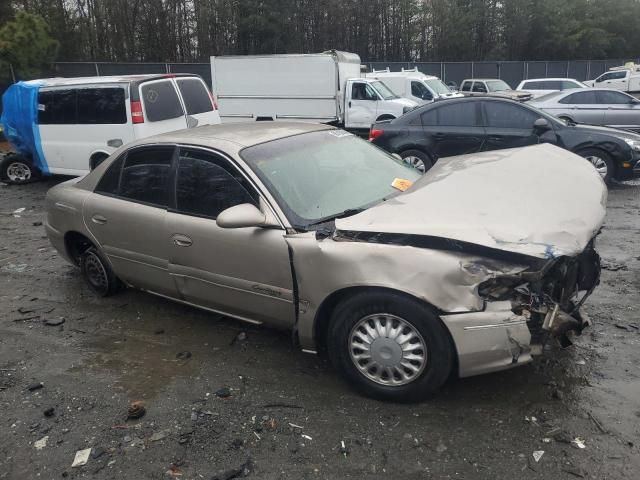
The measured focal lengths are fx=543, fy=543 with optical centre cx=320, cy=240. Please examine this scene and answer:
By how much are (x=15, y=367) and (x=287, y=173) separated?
8.03 ft

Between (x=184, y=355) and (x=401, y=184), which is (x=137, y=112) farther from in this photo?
(x=401, y=184)

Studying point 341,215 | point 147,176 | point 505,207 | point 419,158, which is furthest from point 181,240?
point 419,158

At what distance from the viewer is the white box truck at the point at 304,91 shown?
16641mm

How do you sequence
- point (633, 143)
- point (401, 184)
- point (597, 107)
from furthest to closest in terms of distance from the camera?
point (597, 107) → point (633, 143) → point (401, 184)

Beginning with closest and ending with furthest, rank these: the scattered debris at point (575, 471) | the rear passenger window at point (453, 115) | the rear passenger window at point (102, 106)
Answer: the scattered debris at point (575, 471)
the rear passenger window at point (102, 106)
the rear passenger window at point (453, 115)

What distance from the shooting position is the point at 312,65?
16.8m

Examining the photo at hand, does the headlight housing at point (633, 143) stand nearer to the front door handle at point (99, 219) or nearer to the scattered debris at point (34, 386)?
the front door handle at point (99, 219)

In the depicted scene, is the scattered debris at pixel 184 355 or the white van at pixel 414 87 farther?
the white van at pixel 414 87

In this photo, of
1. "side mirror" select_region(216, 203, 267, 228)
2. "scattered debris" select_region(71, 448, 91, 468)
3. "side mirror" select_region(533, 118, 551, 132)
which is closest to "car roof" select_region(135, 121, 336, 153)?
"side mirror" select_region(216, 203, 267, 228)

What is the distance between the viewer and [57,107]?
9508mm

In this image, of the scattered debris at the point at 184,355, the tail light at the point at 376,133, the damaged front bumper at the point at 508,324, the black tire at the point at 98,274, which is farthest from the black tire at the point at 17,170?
the damaged front bumper at the point at 508,324

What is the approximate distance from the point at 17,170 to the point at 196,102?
433 cm

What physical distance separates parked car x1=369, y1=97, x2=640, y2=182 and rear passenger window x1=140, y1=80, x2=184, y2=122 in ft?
11.6

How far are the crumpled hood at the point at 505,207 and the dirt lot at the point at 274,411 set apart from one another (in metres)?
0.98
